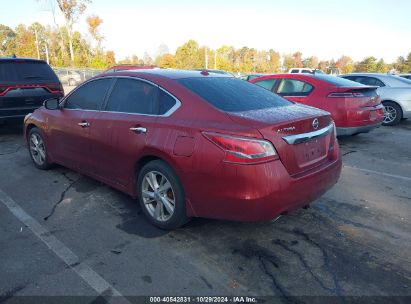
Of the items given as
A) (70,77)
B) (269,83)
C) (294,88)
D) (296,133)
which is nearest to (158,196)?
(296,133)

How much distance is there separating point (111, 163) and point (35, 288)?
1650 mm

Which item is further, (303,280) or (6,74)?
(6,74)

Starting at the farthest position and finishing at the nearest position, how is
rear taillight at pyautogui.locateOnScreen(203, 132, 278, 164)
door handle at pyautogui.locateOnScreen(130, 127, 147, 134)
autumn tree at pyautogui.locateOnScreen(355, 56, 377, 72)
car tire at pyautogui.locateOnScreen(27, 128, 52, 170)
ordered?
autumn tree at pyautogui.locateOnScreen(355, 56, 377, 72) → car tire at pyautogui.locateOnScreen(27, 128, 52, 170) → door handle at pyautogui.locateOnScreen(130, 127, 147, 134) → rear taillight at pyautogui.locateOnScreen(203, 132, 278, 164)

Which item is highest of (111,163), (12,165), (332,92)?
(332,92)

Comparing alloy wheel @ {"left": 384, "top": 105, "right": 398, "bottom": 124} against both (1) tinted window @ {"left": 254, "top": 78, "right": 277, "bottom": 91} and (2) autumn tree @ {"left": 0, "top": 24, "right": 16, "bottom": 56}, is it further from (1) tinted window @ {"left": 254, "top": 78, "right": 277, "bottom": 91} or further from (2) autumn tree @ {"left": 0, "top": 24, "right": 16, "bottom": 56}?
(2) autumn tree @ {"left": 0, "top": 24, "right": 16, "bottom": 56}

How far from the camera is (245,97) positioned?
3.62 m

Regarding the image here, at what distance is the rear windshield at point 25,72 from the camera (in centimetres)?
734

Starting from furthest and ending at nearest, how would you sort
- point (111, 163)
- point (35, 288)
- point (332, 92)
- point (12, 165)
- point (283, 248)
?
point (332, 92) < point (12, 165) < point (111, 163) < point (283, 248) < point (35, 288)

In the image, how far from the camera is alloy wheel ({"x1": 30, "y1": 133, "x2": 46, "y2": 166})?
5.38 meters

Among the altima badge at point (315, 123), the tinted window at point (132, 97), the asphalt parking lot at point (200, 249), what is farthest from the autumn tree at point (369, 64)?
the tinted window at point (132, 97)

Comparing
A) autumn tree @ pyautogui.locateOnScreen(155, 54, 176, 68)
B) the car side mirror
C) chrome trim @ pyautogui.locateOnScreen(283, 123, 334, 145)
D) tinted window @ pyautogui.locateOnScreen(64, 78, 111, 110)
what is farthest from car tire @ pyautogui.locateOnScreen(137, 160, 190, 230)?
autumn tree @ pyautogui.locateOnScreen(155, 54, 176, 68)

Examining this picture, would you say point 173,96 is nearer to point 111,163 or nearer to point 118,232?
point 111,163

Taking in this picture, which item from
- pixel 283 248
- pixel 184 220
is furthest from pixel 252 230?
pixel 184 220

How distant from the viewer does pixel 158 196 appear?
3.49m
